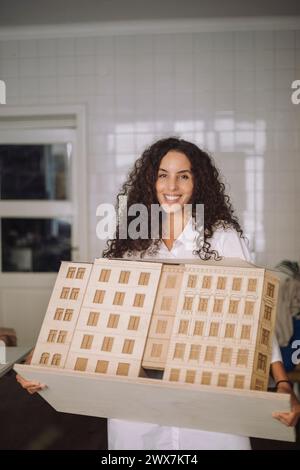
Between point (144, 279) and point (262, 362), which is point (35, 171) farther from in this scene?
point (262, 362)

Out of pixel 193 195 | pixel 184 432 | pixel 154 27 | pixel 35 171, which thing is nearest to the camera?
pixel 184 432

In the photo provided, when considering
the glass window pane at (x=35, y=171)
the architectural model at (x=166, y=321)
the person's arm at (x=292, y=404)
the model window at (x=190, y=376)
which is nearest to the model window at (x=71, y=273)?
the architectural model at (x=166, y=321)

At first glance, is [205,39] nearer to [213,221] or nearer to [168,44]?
[168,44]

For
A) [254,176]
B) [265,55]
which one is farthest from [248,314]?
[265,55]

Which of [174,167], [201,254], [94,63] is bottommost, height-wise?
[201,254]

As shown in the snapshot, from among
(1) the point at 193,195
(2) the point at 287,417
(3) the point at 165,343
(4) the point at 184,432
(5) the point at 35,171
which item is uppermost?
(5) the point at 35,171

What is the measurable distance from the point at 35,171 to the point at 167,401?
2.74 m

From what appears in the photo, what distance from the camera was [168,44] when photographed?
9.91ft

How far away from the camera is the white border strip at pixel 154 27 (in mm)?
2951

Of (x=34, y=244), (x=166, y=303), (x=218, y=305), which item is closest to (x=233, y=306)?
(x=218, y=305)

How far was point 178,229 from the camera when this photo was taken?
1.18 meters

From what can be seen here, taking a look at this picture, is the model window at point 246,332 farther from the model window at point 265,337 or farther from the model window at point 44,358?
the model window at point 44,358

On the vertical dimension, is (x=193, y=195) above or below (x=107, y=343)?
above
